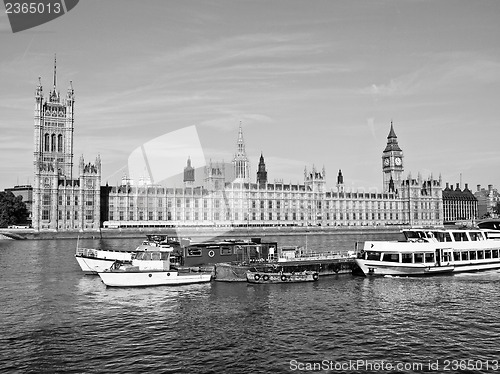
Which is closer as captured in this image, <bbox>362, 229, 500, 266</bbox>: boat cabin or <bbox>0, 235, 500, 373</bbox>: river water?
<bbox>0, 235, 500, 373</bbox>: river water

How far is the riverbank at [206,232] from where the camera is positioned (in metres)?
137

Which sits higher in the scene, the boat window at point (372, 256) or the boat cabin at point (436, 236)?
the boat cabin at point (436, 236)

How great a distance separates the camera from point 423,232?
6103 centimetres

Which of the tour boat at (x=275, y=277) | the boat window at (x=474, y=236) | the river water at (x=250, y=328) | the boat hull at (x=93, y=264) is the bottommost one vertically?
the river water at (x=250, y=328)

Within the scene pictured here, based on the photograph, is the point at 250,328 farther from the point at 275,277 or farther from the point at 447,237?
the point at 447,237

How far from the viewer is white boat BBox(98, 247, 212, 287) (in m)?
48.8

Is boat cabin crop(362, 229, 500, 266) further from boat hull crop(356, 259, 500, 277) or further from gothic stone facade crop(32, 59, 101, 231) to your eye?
gothic stone facade crop(32, 59, 101, 231)

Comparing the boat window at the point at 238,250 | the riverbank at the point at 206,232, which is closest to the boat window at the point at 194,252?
the boat window at the point at 238,250

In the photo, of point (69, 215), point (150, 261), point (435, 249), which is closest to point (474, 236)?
point (435, 249)

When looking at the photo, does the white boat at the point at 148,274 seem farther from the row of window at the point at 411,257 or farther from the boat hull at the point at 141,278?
the row of window at the point at 411,257

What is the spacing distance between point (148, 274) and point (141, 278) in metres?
0.78

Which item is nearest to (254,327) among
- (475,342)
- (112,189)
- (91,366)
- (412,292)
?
(91,366)

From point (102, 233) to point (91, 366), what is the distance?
404 feet

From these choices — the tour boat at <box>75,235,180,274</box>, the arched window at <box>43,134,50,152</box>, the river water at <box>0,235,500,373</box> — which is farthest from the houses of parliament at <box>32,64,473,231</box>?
the river water at <box>0,235,500,373</box>
